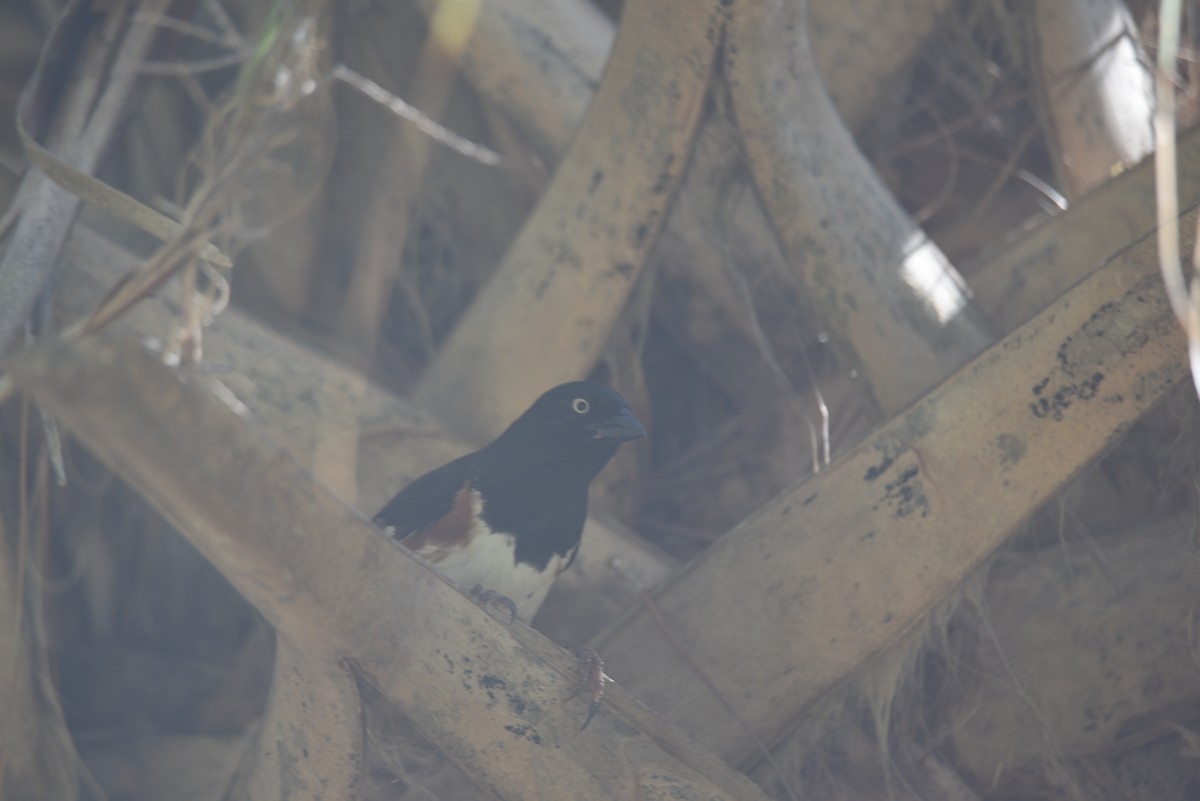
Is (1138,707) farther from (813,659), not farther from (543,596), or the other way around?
(543,596)

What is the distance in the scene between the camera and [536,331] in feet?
12.2

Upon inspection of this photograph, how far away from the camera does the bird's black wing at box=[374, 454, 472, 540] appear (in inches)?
145

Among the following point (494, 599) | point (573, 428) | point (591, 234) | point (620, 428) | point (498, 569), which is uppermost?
point (591, 234)

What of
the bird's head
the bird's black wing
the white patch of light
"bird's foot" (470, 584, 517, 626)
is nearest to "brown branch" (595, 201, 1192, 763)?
"bird's foot" (470, 584, 517, 626)

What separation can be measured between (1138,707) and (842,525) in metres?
0.99

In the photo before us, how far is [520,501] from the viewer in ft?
12.4

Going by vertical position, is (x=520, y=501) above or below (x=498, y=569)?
above

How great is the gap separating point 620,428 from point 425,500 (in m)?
0.64

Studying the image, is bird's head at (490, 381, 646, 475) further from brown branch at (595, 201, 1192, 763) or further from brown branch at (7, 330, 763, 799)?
brown branch at (7, 330, 763, 799)

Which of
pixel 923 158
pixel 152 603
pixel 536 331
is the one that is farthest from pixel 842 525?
pixel 152 603

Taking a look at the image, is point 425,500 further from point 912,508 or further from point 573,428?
point 912,508

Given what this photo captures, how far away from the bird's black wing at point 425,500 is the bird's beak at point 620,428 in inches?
16.1

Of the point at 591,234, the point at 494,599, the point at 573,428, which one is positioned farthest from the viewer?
the point at 573,428

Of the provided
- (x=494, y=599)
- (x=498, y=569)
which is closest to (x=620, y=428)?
(x=498, y=569)
